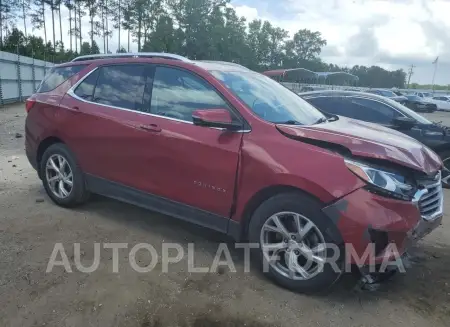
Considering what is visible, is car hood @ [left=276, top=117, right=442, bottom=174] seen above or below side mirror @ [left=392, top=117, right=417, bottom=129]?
above

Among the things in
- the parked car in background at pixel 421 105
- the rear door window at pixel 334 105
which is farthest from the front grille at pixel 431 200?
the parked car in background at pixel 421 105

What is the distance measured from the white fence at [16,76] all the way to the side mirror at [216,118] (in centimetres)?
1700

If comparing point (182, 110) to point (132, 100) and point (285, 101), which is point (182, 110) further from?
point (285, 101)

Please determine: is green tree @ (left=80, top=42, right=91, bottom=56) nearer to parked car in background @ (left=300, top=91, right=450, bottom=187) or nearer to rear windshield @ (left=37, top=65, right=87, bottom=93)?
parked car in background @ (left=300, top=91, right=450, bottom=187)

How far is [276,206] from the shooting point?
9.57ft

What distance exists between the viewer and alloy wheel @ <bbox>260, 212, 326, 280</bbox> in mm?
2809

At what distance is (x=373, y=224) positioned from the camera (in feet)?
8.46

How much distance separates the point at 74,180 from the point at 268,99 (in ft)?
7.83

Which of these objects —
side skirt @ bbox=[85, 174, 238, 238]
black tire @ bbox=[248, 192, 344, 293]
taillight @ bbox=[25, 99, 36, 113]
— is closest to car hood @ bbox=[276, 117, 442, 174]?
black tire @ bbox=[248, 192, 344, 293]

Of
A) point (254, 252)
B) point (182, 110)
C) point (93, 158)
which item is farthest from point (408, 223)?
point (93, 158)

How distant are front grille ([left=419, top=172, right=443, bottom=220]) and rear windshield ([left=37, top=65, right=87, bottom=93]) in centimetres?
374

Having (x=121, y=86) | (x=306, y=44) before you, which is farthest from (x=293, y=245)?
(x=306, y=44)

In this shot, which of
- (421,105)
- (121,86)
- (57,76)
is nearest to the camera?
(121,86)
